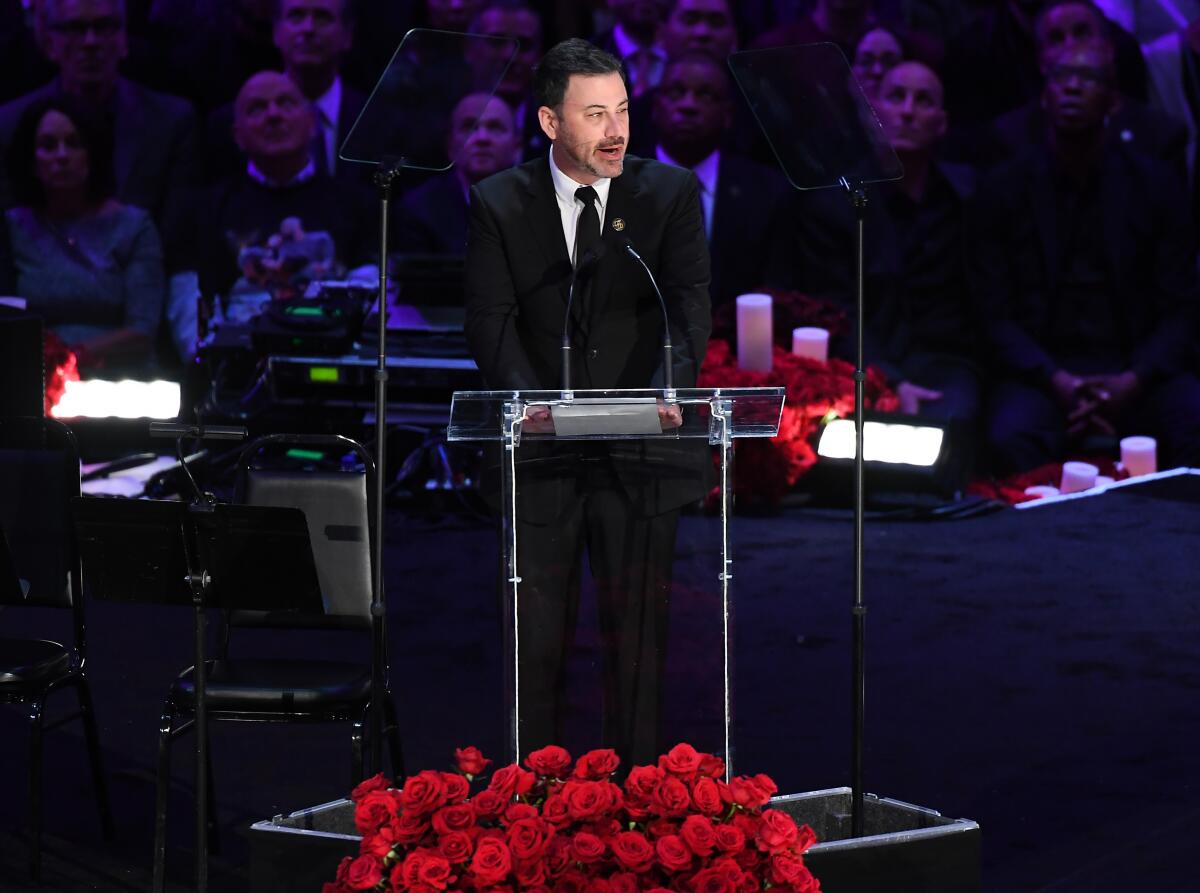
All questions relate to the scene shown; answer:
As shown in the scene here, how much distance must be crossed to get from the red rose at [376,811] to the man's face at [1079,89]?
5700mm

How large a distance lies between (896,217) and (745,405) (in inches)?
183

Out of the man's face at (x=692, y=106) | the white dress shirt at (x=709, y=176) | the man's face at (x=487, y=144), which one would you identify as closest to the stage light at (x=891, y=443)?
the white dress shirt at (x=709, y=176)

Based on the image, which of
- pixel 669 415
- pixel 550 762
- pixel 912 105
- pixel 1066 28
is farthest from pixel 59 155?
pixel 550 762

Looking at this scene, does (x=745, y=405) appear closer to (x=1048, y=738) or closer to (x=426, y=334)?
(x=1048, y=738)

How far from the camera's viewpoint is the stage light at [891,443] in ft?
21.2

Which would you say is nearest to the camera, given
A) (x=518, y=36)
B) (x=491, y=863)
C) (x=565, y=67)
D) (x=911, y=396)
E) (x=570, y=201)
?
(x=491, y=863)

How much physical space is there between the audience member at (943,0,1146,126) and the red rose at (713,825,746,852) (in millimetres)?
5654

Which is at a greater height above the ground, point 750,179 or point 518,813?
point 750,179

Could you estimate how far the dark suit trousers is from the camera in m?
3.06

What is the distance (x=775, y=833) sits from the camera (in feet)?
7.82

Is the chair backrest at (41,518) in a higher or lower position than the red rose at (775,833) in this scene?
higher

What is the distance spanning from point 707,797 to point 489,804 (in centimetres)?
29

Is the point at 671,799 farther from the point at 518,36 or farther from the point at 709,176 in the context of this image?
the point at 518,36

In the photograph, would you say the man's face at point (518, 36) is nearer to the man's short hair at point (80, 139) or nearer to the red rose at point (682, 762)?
the man's short hair at point (80, 139)
